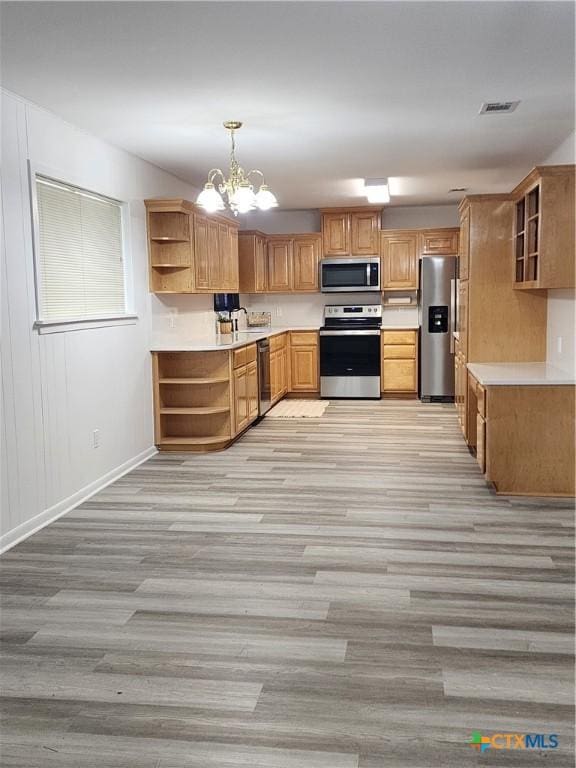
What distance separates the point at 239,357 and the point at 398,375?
3.15 meters

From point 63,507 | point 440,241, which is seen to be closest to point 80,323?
point 63,507

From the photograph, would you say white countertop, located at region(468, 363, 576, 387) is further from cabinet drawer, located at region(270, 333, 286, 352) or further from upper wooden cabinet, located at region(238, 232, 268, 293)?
upper wooden cabinet, located at region(238, 232, 268, 293)

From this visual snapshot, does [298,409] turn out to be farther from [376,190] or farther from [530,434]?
[530,434]

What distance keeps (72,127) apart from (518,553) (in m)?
3.93

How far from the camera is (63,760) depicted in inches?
82.9

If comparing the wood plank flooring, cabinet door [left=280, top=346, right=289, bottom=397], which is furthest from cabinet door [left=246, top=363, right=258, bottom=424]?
the wood plank flooring

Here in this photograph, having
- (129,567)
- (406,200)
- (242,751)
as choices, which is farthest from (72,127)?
(406,200)

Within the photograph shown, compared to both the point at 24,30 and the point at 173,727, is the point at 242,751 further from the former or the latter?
the point at 24,30

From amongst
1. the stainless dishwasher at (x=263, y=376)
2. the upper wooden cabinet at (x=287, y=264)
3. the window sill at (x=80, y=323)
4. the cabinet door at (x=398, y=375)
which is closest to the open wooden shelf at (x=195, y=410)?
the window sill at (x=80, y=323)

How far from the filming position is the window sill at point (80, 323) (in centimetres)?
433

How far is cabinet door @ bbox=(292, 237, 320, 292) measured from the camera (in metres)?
9.53

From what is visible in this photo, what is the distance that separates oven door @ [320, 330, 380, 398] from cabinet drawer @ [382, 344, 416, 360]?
0.14 metres

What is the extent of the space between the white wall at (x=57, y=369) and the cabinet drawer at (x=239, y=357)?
95cm

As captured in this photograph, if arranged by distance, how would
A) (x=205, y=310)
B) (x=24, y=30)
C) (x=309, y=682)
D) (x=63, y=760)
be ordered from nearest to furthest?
(x=63, y=760)
(x=309, y=682)
(x=24, y=30)
(x=205, y=310)
